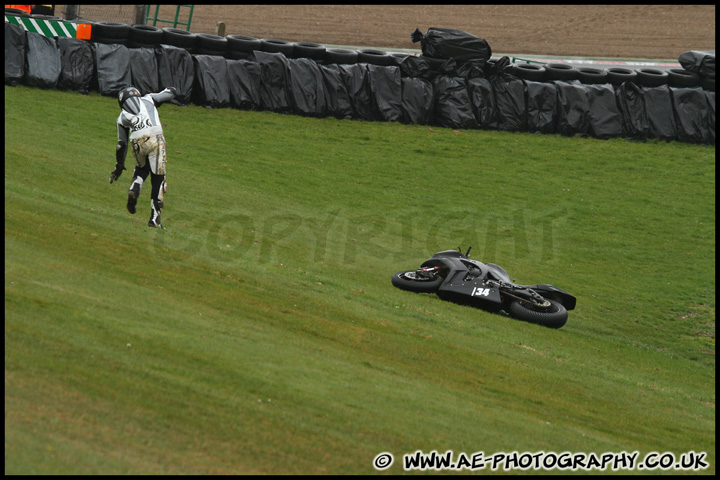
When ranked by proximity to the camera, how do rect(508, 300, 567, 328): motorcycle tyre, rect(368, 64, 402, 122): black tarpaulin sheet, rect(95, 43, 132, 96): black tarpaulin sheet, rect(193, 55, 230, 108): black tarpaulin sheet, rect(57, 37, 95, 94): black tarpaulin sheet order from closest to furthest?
rect(508, 300, 567, 328): motorcycle tyre → rect(57, 37, 95, 94): black tarpaulin sheet → rect(95, 43, 132, 96): black tarpaulin sheet → rect(193, 55, 230, 108): black tarpaulin sheet → rect(368, 64, 402, 122): black tarpaulin sheet

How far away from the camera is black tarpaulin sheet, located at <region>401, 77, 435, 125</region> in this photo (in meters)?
26.7

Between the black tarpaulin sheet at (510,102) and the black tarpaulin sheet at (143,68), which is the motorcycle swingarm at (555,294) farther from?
the black tarpaulin sheet at (143,68)

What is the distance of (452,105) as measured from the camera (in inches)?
1065

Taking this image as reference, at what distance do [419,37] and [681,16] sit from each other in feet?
94.8

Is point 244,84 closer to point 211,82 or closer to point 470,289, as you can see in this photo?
point 211,82

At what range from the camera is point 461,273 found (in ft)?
45.2

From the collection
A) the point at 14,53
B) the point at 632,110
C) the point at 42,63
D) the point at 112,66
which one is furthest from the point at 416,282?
the point at 632,110

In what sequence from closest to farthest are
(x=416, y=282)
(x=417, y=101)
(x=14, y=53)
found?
(x=416, y=282) < (x=14, y=53) < (x=417, y=101)

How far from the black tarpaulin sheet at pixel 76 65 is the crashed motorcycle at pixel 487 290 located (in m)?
14.4

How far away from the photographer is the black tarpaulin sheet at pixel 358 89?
2586 centimetres

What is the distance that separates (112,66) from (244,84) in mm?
4118

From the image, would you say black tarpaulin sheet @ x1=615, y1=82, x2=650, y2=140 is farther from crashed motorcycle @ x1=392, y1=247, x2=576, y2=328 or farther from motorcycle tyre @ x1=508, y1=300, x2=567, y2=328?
motorcycle tyre @ x1=508, y1=300, x2=567, y2=328

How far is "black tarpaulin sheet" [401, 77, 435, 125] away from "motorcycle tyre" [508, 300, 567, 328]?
14.6 meters

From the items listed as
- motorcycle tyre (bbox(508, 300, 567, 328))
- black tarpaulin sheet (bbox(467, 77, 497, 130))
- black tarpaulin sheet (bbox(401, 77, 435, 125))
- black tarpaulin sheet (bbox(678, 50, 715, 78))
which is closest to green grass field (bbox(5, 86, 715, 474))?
motorcycle tyre (bbox(508, 300, 567, 328))
